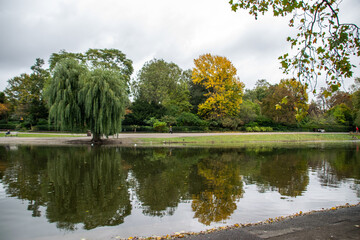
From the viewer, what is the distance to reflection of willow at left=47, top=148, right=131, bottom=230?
6477 mm

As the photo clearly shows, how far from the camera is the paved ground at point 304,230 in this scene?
4646 mm

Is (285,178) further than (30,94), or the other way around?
(30,94)

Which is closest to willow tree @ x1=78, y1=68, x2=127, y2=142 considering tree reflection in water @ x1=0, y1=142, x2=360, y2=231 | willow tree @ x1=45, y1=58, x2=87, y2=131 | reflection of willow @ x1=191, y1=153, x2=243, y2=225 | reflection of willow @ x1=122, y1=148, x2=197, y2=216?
willow tree @ x1=45, y1=58, x2=87, y2=131

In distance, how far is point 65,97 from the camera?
27109mm

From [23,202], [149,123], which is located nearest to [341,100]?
[149,123]

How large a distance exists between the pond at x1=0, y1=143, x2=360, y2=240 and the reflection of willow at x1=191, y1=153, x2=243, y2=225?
0.02 meters

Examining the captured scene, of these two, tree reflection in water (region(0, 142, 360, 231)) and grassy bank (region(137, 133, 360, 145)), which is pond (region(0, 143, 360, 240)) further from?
grassy bank (region(137, 133, 360, 145))

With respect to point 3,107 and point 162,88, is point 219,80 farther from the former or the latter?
point 3,107

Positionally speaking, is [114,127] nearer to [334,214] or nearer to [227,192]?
[227,192]

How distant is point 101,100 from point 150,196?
67.6 ft

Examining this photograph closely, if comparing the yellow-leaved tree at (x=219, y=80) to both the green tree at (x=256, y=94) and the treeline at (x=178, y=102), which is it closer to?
the treeline at (x=178, y=102)

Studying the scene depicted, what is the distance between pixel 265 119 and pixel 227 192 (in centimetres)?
4768

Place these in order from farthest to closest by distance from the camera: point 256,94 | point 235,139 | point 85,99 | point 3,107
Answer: point 256,94 < point 3,107 < point 235,139 < point 85,99

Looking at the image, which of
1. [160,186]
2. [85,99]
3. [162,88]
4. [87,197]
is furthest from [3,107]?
[160,186]
